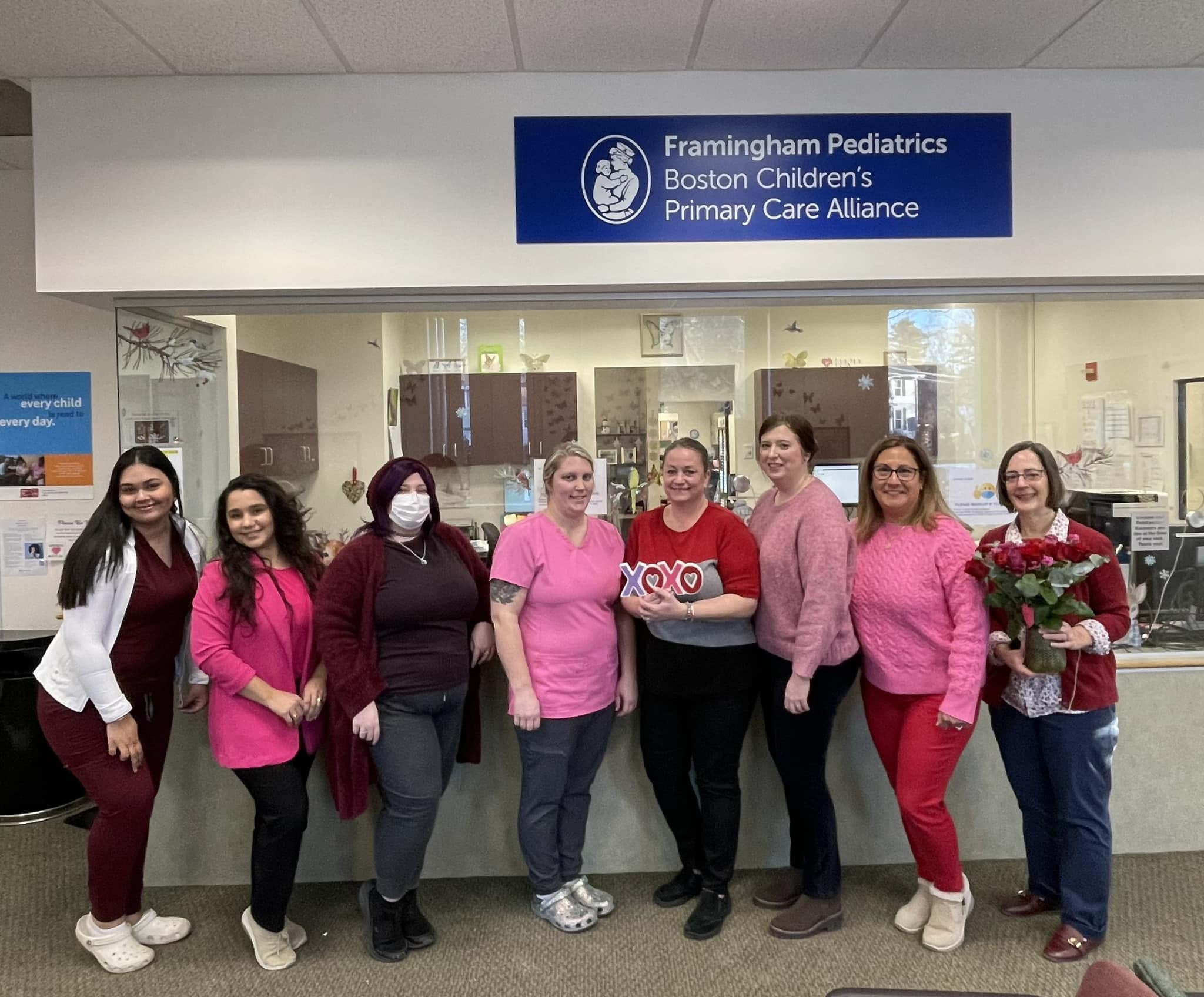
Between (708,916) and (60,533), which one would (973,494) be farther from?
(60,533)

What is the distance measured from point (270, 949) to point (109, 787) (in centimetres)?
70

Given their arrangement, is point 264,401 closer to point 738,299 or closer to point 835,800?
point 738,299

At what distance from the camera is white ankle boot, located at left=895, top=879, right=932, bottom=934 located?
279cm

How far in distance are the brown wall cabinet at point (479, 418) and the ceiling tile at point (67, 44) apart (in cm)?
151

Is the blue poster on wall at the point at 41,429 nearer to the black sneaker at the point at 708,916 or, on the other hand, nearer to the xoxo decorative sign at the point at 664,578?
the xoxo decorative sign at the point at 664,578

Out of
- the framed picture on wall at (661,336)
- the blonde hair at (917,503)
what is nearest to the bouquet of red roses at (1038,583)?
the blonde hair at (917,503)

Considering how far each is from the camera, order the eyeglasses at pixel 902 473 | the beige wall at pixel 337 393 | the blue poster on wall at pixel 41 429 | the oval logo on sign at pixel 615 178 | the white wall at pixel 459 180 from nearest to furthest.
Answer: the eyeglasses at pixel 902 473 < the white wall at pixel 459 180 < the oval logo on sign at pixel 615 178 < the beige wall at pixel 337 393 < the blue poster on wall at pixel 41 429

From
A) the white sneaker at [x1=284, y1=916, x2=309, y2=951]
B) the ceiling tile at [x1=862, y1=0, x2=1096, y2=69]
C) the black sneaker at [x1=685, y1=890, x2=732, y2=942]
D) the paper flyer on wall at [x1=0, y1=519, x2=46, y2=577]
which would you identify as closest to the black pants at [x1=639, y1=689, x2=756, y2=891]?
the black sneaker at [x1=685, y1=890, x2=732, y2=942]

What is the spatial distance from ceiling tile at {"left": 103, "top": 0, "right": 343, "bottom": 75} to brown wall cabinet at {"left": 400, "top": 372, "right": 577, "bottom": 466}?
128 cm

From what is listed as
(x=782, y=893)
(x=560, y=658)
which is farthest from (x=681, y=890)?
(x=560, y=658)

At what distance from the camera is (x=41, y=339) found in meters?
4.34

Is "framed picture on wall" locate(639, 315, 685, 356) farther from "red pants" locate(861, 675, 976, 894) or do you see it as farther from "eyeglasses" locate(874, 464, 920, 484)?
"red pants" locate(861, 675, 976, 894)

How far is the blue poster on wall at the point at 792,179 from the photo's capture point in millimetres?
3332

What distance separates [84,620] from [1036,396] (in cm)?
372
